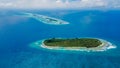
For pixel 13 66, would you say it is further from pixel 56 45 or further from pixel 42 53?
pixel 56 45

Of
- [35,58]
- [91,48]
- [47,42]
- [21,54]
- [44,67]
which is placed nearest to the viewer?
[44,67]

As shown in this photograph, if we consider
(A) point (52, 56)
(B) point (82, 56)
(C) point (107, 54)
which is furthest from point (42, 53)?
(C) point (107, 54)

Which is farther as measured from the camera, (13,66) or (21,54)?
(21,54)

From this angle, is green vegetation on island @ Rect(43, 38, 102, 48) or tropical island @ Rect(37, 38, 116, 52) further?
green vegetation on island @ Rect(43, 38, 102, 48)

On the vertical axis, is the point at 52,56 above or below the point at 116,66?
above

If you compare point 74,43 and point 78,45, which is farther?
point 74,43

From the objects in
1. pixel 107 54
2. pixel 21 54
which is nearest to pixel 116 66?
pixel 107 54

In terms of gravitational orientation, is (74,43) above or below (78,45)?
above

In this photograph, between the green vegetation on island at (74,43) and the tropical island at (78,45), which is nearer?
the tropical island at (78,45)

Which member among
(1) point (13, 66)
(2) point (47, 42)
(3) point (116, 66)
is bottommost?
(3) point (116, 66)

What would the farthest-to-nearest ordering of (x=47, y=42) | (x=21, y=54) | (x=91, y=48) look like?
1. (x=47, y=42)
2. (x=91, y=48)
3. (x=21, y=54)
